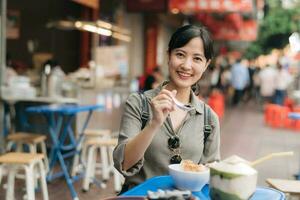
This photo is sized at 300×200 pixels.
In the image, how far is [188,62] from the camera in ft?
7.97

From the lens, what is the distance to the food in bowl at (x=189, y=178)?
2088 millimetres

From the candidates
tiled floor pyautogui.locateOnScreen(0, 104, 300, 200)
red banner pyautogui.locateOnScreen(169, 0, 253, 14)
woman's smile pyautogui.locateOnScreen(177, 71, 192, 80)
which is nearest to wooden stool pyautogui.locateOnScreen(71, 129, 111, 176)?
tiled floor pyautogui.locateOnScreen(0, 104, 300, 200)

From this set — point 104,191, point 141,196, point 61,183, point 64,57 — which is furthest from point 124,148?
point 64,57

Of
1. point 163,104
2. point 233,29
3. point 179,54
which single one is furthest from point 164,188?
point 233,29

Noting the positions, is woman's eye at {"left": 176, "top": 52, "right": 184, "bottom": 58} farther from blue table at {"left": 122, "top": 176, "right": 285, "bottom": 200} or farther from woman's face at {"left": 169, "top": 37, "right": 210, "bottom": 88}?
blue table at {"left": 122, "top": 176, "right": 285, "bottom": 200}

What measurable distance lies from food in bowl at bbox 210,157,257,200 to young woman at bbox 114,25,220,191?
0.42 m

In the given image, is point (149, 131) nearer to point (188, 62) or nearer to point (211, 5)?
point (188, 62)

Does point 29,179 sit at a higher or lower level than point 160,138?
lower

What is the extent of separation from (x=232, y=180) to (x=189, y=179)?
202 mm

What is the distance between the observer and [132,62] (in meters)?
15.8

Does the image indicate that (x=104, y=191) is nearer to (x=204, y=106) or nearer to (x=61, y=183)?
(x=61, y=183)

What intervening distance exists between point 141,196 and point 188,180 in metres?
0.22

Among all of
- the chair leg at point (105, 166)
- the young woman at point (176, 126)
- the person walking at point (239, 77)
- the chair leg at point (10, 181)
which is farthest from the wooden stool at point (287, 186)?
the person walking at point (239, 77)

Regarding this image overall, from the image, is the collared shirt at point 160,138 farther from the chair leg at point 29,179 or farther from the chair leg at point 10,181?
the chair leg at point 10,181
